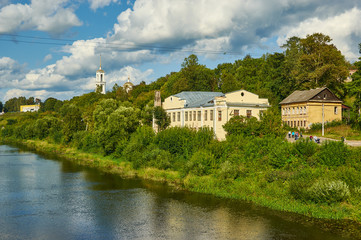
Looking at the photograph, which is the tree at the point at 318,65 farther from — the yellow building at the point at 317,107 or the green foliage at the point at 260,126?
the green foliage at the point at 260,126

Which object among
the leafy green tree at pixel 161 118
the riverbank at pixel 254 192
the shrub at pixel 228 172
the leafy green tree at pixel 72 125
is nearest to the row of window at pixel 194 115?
the leafy green tree at pixel 161 118

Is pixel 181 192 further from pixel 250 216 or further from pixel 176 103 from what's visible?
pixel 176 103

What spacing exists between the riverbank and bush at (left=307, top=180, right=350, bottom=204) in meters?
0.43

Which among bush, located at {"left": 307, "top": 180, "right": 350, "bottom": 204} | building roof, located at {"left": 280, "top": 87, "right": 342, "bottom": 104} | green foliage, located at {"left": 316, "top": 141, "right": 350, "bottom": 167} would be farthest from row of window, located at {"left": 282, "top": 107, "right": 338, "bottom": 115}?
bush, located at {"left": 307, "top": 180, "right": 350, "bottom": 204}

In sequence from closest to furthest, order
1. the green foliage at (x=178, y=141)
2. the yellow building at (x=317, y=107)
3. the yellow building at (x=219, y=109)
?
the green foliage at (x=178, y=141)
the yellow building at (x=219, y=109)
the yellow building at (x=317, y=107)

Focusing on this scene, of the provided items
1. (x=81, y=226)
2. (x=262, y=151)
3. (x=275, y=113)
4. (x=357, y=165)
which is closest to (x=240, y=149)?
(x=262, y=151)

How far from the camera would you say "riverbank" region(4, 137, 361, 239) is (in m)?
23.7

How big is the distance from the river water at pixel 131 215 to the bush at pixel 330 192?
7.83ft

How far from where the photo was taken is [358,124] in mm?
50094

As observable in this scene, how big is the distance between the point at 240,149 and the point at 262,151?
3.04 meters

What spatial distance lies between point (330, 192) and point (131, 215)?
15.1 metres

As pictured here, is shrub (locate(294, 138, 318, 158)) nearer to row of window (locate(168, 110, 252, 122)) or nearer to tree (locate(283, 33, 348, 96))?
row of window (locate(168, 110, 252, 122))

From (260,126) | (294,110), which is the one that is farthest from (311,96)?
(260,126)

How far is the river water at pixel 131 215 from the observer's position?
21766 mm
